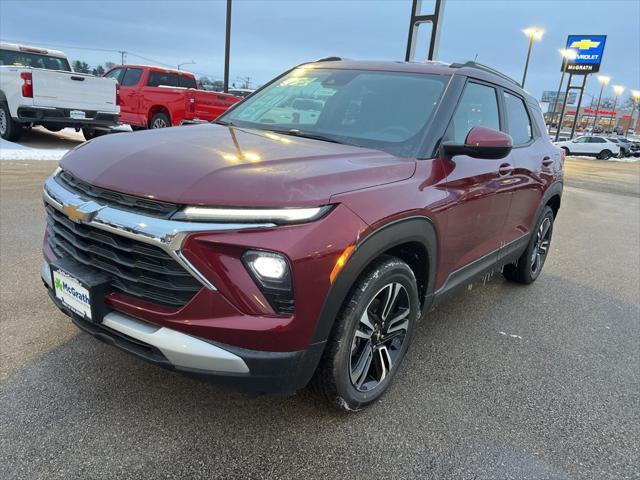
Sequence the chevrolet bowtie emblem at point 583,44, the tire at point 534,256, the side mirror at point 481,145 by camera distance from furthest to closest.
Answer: the chevrolet bowtie emblem at point 583,44, the tire at point 534,256, the side mirror at point 481,145

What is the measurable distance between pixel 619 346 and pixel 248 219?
3293 millimetres

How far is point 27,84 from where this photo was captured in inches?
408

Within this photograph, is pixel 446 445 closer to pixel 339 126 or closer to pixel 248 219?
pixel 248 219

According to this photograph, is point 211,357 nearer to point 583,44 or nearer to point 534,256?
point 534,256

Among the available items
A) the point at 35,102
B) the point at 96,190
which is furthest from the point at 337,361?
the point at 35,102

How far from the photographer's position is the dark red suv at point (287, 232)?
6.60 ft

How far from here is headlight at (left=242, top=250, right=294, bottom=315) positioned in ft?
6.55

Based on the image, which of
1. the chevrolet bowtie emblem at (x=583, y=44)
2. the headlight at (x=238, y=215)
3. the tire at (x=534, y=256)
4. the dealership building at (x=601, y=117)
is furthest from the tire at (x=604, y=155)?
the dealership building at (x=601, y=117)

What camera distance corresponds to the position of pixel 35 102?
10555 mm

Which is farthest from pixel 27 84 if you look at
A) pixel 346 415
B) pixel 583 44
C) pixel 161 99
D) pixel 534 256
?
pixel 583 44

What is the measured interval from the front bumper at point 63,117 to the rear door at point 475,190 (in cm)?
990

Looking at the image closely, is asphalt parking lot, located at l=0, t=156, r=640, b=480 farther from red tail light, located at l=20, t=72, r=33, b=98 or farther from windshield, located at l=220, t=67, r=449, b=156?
red tail light, located at l=20, t=72, r=33, b=98

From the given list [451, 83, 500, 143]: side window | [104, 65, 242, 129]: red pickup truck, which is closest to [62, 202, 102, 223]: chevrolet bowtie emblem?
[451, 83, 500, 143]: side window

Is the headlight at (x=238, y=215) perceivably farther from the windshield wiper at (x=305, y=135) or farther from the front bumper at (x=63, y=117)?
the front bumper at (x=63, y=117)
